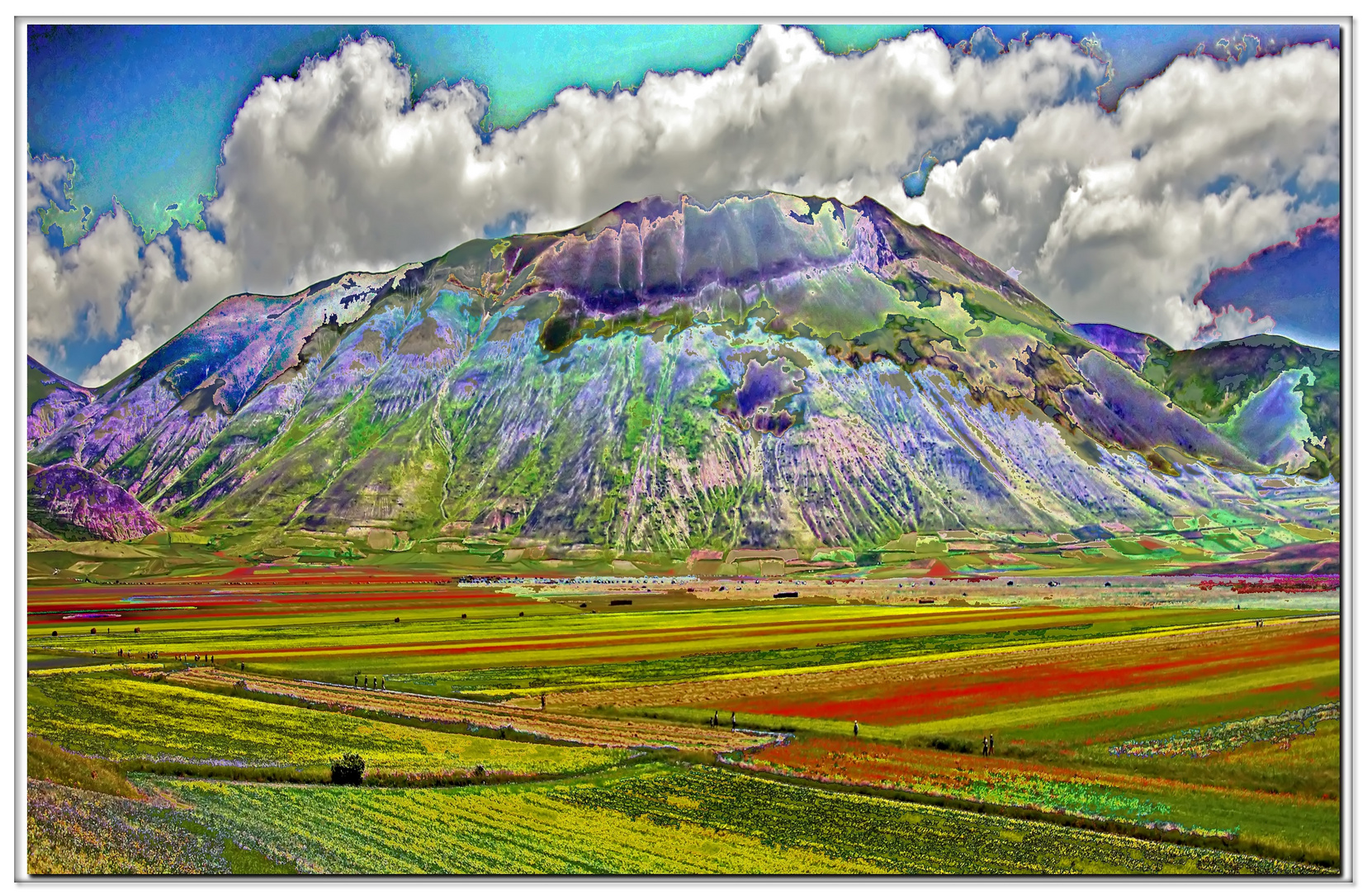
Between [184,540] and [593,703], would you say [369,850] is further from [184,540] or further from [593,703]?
[184,540]

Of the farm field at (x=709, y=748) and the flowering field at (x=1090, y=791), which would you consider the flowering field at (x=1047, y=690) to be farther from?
the flowering field at (x=1090, y=791)

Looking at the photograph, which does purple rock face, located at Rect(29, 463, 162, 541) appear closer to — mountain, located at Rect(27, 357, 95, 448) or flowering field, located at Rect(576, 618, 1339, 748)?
mountain, located at Rect(27, 357, 95, 448)

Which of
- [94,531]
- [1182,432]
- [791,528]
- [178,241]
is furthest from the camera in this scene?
[1182,432]

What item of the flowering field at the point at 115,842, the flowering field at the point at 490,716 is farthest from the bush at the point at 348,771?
the flowering field at the point at 490,716

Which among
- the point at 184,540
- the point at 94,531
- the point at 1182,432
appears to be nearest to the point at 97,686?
the point at 94,531

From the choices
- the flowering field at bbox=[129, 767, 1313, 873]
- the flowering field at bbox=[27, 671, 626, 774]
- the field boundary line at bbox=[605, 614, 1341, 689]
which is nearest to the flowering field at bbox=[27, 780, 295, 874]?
the flowering field at bbox=[129, 767, 1313, 873]

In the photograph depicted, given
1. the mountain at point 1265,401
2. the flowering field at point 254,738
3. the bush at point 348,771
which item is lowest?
the flowering field at point 254,738
